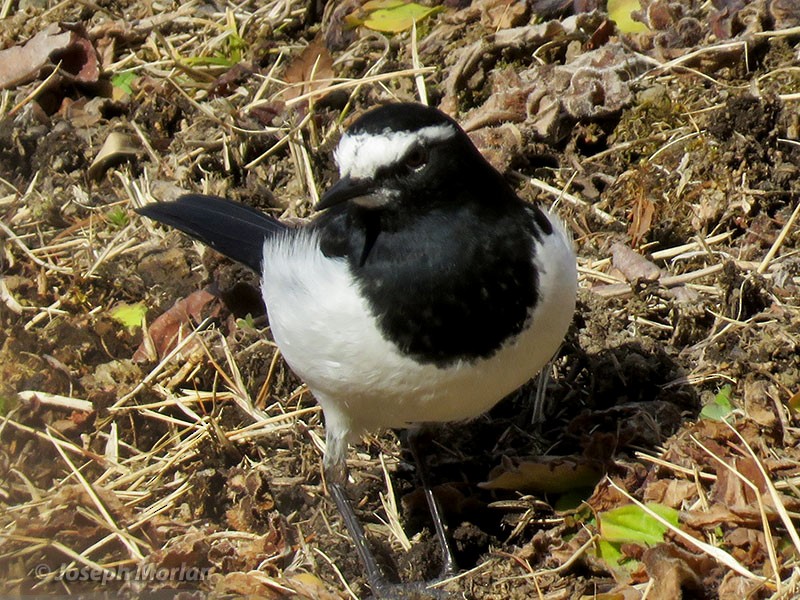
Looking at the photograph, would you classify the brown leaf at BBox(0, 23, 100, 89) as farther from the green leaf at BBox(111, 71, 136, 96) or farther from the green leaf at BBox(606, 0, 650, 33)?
the green leaf at BBox(606, 0, 650, 33)

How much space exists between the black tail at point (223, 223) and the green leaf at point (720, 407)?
1609mm

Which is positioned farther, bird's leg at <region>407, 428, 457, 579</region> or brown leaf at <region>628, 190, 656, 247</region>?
brown leaf at <region>628, 190, 656, 247</region>

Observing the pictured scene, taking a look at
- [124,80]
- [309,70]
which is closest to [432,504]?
[309,70]

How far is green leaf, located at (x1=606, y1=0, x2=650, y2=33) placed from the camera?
5012mm

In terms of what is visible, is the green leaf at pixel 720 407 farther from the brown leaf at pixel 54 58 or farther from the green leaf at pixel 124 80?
the brown leaf at pixel 54 58

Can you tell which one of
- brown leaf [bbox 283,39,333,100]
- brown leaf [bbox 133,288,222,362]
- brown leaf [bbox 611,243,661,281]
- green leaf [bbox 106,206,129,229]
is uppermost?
brown leaf [bbox 283,39,333,100]

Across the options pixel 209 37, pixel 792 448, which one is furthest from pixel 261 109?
pixel 792 448

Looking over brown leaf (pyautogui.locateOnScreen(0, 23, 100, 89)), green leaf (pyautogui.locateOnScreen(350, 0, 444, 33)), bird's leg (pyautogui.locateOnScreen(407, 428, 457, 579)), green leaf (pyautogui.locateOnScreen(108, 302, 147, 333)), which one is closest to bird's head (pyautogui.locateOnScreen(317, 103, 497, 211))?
bird's leg (pyautogui.locateOnScreen(407, 428, 457, 579))

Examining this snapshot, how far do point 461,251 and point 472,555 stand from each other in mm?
1082

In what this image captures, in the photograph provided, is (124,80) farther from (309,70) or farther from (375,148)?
(375,148)

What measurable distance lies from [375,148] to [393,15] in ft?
8.43

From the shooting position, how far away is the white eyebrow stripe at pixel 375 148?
9.80 ft

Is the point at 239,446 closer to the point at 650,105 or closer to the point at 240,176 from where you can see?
the point at 240,176

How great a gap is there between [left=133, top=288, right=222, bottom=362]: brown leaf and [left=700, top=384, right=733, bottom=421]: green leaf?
1940mm
